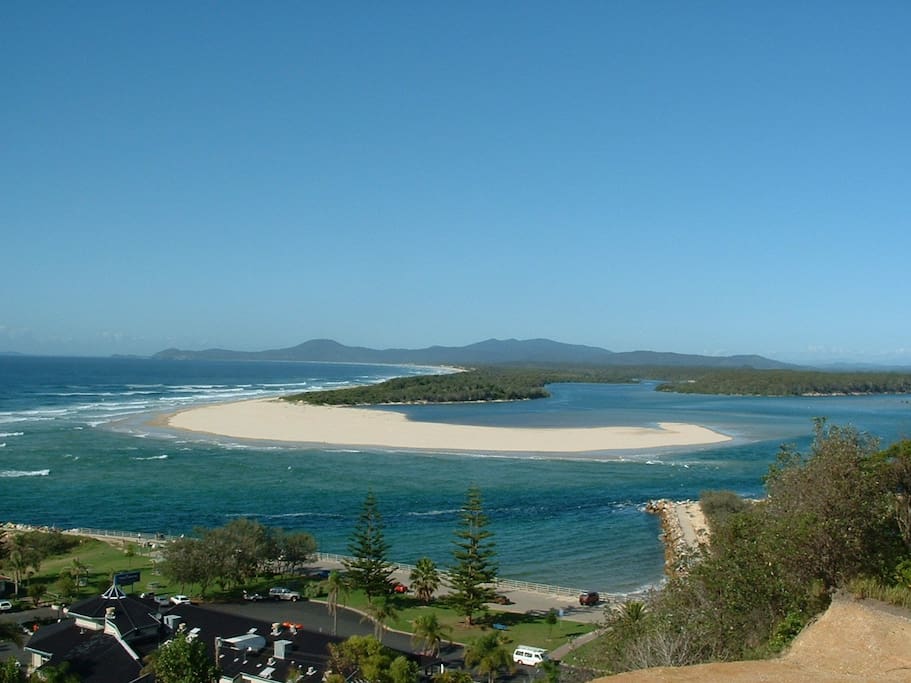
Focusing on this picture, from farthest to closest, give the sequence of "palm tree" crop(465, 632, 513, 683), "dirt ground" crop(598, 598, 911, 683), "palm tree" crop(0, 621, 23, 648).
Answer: "palm tree" crop(465, 632, 513, 683) → "palm tree" crop(0, 621, 23, 648) → "dirt ground" crop(598, 598, 911, 683)

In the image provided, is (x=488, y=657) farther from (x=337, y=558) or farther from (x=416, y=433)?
(x=416, y=433)

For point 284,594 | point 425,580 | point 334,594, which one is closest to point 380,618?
point 334,594

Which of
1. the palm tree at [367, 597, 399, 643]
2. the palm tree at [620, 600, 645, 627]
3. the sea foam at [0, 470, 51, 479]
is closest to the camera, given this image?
Result: the palm tree at [620, 600, 645, 627]

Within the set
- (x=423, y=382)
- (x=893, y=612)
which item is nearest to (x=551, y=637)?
(x=893, y=612)

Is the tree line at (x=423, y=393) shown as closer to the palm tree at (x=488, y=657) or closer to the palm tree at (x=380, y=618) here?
the palm tree at (x=380, y=618)

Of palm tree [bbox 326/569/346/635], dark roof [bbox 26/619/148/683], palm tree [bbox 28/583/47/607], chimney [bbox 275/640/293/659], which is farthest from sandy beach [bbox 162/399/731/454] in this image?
chimney [bbox 275/640/293/659]

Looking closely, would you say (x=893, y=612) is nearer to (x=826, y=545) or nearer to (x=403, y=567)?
(x=826, y=545)

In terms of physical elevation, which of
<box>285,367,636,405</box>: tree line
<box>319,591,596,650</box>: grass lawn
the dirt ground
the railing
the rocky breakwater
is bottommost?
<box>319,591,596,650</box>: grass lawn

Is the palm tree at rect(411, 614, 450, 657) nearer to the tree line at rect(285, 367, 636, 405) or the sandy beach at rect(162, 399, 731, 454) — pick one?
the sandy beach at rect(162, 399, 731, 454)
